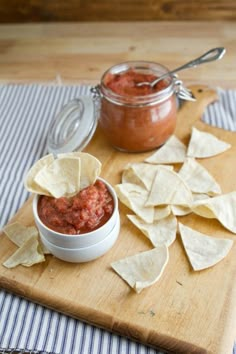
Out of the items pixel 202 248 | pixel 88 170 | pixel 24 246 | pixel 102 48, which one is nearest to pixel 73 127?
pixel 88 170

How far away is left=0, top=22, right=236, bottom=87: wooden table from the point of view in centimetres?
202

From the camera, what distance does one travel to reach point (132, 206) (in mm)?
1234

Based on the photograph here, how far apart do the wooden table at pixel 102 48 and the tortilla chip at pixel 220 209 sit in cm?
79

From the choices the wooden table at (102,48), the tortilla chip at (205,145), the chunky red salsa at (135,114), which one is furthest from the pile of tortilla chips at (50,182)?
the wooden table at (102,48)

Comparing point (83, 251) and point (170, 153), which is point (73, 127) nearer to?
point (170, 153)

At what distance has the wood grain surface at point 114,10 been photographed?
2398 millimetres

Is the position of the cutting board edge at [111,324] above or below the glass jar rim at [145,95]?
below

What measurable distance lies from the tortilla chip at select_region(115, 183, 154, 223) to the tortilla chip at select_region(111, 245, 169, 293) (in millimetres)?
106

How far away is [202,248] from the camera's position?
114 centimetres

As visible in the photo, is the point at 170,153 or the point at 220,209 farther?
the point at 170,153

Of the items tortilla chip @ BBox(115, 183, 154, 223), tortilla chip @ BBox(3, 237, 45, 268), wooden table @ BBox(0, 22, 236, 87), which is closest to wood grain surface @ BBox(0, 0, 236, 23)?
wooden table @ BBox(0, 22, 236, 87)

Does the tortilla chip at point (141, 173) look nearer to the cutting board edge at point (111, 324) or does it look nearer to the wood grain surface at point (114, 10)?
the cutting board edge at point (111, 324)

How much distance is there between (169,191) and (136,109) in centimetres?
25

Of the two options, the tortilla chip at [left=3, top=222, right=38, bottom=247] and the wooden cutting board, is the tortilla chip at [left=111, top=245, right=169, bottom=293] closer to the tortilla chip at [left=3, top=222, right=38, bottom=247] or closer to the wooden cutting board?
the wooden cutting board
